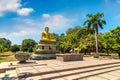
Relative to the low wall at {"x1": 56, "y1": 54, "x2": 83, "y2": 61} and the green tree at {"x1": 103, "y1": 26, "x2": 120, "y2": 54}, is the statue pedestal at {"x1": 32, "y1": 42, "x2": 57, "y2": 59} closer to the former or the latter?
the low wall at {"x1": 56, "y1": 54, "x2": 83, "y2": 61}

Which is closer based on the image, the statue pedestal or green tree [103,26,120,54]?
the statue pedestal

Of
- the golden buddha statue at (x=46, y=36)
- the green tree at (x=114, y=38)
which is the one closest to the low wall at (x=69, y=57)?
the golden buddha statue at (x=46, y=36)

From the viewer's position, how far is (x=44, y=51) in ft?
58.7

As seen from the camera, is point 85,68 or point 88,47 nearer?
point 85,68

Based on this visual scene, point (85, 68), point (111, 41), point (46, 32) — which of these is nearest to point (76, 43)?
point (111, 41)

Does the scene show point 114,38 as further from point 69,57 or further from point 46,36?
point 46,36

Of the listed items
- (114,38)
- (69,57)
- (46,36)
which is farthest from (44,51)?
(114,38)

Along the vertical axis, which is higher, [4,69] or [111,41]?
[111,41]

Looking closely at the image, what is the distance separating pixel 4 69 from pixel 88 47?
93.6 feet

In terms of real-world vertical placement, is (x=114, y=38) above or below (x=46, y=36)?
below

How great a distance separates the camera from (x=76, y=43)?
4406cm

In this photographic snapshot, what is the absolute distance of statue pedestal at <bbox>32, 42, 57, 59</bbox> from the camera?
1778 centimetres

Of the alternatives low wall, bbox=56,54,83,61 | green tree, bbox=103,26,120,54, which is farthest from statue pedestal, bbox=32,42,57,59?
green tree, bbox=103,26,120,54

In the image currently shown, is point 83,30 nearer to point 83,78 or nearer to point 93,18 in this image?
point 93,18
